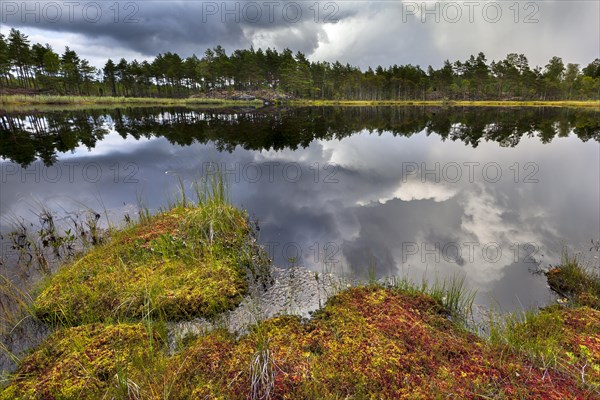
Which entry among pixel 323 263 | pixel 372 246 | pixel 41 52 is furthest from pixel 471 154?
pixel 41 52

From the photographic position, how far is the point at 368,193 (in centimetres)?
1579

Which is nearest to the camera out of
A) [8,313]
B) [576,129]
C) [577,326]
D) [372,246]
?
[577,326]

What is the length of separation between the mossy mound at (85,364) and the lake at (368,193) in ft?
14.4

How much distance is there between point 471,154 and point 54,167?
3187cm

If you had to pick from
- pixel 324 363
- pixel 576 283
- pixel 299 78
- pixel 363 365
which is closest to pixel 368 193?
pixel 576 283

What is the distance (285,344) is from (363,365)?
1.35m

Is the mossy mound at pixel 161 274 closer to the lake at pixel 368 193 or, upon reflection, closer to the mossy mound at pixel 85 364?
the mossy mound at pixel 85 364

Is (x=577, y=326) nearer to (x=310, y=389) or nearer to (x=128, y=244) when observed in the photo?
(x=310, y=389)

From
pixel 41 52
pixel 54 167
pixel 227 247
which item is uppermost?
pixel 41 52

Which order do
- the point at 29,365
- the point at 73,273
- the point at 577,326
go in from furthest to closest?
the point at 73,273
the point at 577,326
the point at 29,365

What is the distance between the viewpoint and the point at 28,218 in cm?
1142

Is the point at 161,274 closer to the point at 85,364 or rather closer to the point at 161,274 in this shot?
the point at 161,274

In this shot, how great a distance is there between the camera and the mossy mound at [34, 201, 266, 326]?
20.4 ft

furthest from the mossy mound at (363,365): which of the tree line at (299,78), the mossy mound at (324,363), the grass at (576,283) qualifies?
the tree line at (299,78)
